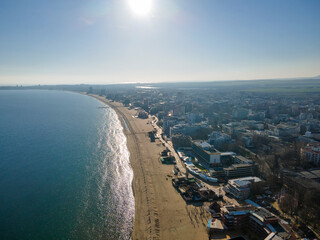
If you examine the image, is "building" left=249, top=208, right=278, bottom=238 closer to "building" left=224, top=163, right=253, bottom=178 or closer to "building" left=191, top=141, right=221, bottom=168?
"building" left=224, top=163, right=253, bottom=178

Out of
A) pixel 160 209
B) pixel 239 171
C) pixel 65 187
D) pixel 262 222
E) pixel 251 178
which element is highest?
pixel 262 222

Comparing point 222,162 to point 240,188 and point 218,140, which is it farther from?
point 240,188

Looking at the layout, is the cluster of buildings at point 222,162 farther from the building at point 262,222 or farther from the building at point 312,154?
the building at point 262,222

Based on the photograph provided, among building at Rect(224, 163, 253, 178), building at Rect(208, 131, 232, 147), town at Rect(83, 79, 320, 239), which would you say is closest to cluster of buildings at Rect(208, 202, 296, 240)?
town at Rect(83, 79, 320, 239)

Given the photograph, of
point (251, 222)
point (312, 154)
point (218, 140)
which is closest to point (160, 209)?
point (251, 222)

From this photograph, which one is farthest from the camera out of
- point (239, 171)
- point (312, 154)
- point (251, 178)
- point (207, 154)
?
point (207, 154)

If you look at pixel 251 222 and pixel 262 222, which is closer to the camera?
pixel 262 222
